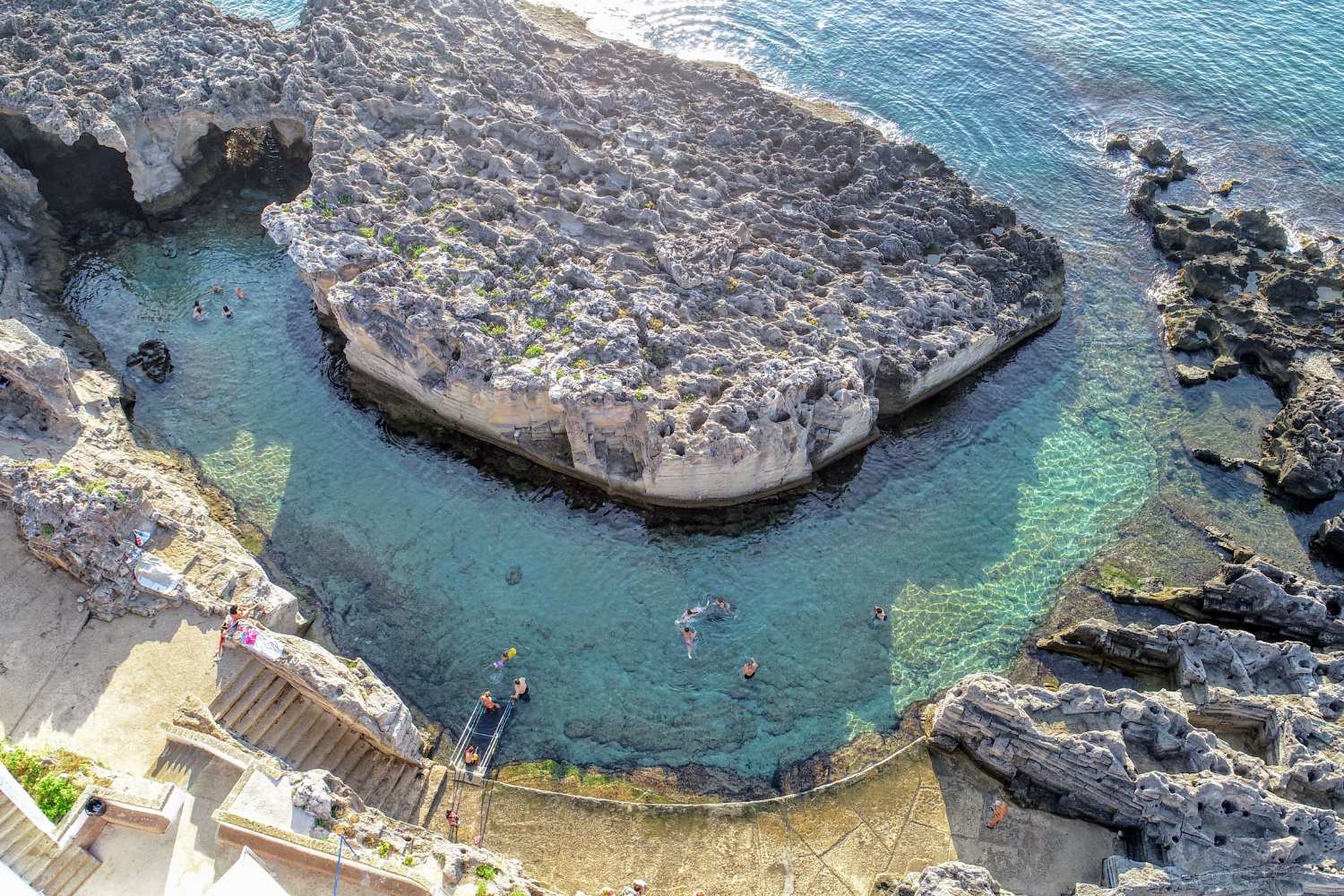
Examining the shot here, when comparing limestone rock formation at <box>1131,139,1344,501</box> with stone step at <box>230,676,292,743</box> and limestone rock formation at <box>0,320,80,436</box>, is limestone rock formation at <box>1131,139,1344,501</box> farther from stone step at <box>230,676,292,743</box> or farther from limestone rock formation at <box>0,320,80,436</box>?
limestone rock formation at <box>0,320,80,436</box>

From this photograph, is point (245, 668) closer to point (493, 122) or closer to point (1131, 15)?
point (493, 122)

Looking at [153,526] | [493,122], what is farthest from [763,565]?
[493,122]

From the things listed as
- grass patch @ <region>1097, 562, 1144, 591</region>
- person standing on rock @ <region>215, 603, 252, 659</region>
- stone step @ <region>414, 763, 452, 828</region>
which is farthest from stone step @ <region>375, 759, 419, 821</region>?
grass patch @ <region>1097, 562, 1144, 591</region>

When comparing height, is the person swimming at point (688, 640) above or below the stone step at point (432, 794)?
above

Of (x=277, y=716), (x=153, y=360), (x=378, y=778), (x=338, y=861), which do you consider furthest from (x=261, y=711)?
(x=153, y=360)

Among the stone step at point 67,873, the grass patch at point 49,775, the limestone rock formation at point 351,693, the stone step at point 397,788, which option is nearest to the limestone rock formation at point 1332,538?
the limestone rock formation at point 351,693

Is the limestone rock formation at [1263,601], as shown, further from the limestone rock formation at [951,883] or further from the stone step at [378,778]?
the stone step at [378,778]

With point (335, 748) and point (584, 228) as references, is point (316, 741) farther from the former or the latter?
point (584, 228)
